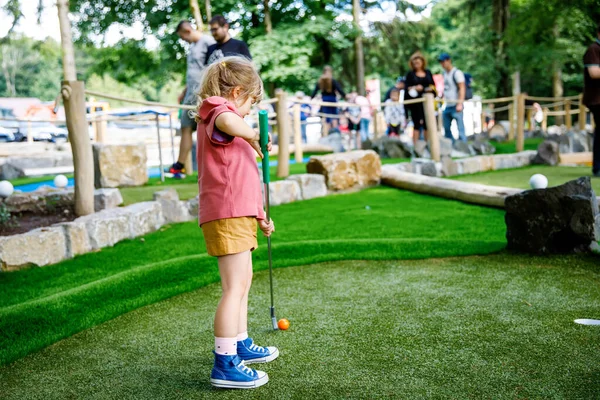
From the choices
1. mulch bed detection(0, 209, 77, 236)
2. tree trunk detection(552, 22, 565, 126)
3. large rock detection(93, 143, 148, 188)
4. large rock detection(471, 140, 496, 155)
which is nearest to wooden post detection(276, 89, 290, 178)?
large rock detection(93, 143, 148, 188)

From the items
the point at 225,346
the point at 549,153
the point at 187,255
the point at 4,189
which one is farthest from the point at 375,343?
the point at 549,153

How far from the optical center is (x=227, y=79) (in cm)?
223

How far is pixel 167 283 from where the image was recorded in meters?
3.45

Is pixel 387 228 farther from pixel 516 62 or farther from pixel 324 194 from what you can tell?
pixel 516 62

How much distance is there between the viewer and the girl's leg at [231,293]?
6.98 feet

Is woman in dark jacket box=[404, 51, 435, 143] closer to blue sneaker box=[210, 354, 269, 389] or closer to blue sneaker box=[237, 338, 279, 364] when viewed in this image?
blue sneaker box=[237, 338, 279, 364]

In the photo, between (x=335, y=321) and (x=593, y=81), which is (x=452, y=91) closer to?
(x=593, y=81)

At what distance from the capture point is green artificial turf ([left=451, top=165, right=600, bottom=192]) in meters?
7.00

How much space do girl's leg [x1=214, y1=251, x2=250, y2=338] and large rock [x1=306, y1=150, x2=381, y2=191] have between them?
4933 millimetres

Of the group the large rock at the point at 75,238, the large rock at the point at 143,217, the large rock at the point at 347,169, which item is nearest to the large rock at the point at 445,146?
the large rock at the point at 347,169

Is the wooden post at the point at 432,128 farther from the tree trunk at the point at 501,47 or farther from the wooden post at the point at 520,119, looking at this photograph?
the tree trunk at the point at 501,47

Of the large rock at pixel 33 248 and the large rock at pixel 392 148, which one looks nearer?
the large rock at pixel 33 248

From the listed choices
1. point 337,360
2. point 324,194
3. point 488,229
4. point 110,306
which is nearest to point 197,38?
point 324,194

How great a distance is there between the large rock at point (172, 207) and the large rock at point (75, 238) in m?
1.10
